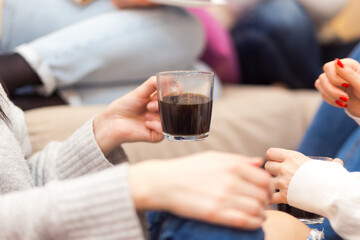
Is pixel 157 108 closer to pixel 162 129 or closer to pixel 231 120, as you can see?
pixel 162 129

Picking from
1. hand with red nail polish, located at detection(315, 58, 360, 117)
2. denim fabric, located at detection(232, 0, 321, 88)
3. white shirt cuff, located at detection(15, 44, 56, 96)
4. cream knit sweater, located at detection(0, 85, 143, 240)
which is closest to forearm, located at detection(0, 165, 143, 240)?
cream knit sweater, located at detection(0, 85, 143, 240)

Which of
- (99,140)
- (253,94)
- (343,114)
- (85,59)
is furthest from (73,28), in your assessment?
(343,114)

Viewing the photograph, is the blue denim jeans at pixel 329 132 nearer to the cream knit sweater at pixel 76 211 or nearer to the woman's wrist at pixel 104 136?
the woman's wrist at pixel 104 136

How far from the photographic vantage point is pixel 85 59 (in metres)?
1.29

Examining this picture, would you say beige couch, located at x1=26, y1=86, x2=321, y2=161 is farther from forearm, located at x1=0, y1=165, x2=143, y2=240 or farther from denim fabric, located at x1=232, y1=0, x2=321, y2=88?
forearm, located at x1=0, y1=165, x2=143, y2=240

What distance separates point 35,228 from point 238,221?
10.2 inches

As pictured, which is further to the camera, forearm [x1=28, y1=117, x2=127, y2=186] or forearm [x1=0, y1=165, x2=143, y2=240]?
forearm [x1=28, y1=117, x2=127, y2=186]

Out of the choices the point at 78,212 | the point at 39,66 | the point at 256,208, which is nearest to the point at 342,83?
the point at 256,208

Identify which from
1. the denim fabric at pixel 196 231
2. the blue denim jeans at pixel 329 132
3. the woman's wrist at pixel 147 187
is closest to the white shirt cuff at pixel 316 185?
the denim fabric at pixel 196 231

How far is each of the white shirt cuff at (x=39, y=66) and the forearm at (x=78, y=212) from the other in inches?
30.0

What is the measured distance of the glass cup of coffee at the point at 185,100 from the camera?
2.46 ft

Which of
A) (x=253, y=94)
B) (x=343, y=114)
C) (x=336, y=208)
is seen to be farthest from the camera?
(x=253, y=94)

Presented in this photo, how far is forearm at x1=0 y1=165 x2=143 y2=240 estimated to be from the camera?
0.52 m

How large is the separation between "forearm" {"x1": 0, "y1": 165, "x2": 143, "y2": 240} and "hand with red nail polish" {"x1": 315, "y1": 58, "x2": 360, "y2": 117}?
22.3 inches
